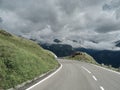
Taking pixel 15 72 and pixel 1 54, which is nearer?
pixel 15 72

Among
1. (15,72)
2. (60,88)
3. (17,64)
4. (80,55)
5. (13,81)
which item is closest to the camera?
(60,88)

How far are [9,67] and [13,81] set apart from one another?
10.9 feet

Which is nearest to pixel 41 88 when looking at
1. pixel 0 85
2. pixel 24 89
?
pixel 24 89

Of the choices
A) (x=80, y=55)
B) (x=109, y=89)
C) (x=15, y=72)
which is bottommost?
(x=109, y=89)

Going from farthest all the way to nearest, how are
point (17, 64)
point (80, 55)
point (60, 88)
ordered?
point (80, 55), point (17, 64), point (60, 88)

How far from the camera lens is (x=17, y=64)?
69.8ft

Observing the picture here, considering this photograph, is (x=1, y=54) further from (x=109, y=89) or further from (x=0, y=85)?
(x=109, y=89)

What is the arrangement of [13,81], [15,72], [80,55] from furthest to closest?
1. [80,55]
2. [15,72]
3. [13,81]

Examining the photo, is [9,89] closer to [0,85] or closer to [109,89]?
[0,85]

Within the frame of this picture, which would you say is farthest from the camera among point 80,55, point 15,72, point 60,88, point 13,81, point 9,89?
point 80,55

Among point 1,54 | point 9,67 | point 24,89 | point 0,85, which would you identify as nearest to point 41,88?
point 24,89

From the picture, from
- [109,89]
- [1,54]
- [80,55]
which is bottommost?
[109,89]

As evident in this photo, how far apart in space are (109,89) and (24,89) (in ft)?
16.9

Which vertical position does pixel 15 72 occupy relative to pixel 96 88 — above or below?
above
